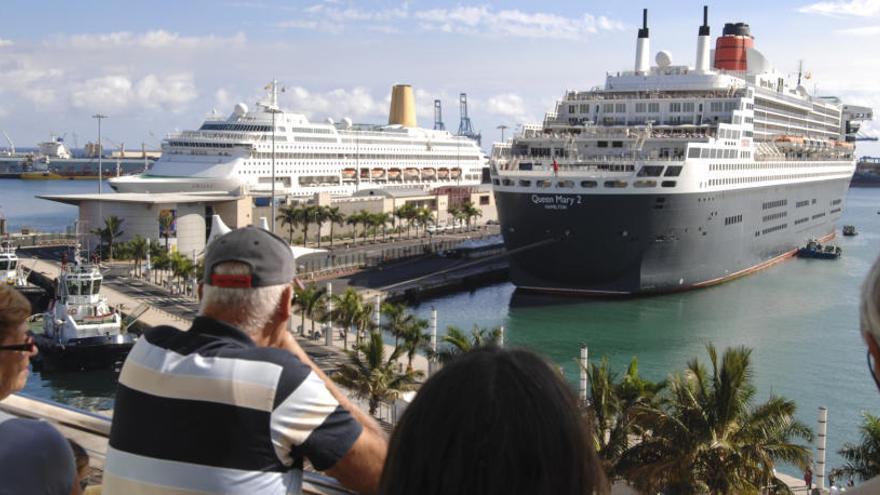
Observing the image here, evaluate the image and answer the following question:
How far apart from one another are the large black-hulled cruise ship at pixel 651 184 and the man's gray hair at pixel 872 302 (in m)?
28.3

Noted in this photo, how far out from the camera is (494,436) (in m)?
1.76

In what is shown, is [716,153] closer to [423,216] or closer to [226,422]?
[423,216]

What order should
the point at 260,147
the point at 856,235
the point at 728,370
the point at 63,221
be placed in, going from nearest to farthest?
the point at 728,370 < the point at 260,147 < the point at 856,235 < the point at 63,221

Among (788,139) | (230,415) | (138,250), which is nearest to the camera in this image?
(230,415)

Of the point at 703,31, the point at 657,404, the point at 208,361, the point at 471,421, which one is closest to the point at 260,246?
the point at 208,361

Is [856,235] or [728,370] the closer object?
[728,370]

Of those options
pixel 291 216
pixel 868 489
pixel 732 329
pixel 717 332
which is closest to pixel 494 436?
pixel 868 489

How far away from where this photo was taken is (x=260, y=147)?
170 ft

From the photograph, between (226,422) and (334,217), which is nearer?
(226,422)

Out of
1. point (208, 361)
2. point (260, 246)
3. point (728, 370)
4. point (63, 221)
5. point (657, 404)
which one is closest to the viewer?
point (208, 361)

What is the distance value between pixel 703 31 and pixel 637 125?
40.3ft

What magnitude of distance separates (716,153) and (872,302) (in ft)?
109

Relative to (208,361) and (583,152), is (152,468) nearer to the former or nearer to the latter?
(208,361)

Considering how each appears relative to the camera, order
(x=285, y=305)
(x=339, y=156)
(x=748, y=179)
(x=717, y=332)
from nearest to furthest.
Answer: (x=285, y=305) → (x=717, y=332) → (x=748, y=179) → (x=339, y=156)
